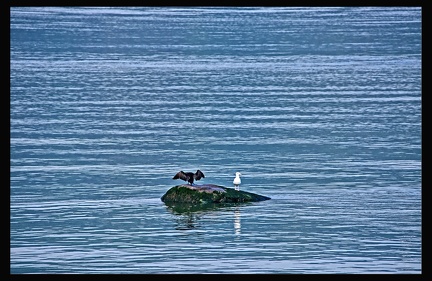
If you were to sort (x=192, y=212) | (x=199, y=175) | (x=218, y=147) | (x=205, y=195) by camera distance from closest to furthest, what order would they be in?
(x=192, y=212) < (x=205, y=195) < (x=199, y=175) < (x=218, y=147)

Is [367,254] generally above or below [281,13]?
below

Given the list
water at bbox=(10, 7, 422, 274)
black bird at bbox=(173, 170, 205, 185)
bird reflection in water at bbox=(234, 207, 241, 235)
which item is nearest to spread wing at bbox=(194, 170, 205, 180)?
black bird at bbox=(173, 170, 205, 185)

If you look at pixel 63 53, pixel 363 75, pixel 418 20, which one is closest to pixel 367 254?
pixel 363 75

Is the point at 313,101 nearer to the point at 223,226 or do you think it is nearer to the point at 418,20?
the point at 223,226

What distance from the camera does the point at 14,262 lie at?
23.3 m

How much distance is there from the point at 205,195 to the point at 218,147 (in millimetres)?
7107

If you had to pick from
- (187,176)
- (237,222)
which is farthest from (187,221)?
(187,176)

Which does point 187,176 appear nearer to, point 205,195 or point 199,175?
point 199,175

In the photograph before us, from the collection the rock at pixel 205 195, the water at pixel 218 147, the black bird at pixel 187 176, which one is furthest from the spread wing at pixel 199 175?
the water at pixel 218 147

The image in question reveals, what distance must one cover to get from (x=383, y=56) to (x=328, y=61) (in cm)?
251

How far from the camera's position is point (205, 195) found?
92.4ft

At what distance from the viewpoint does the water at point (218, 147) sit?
80.0 feet

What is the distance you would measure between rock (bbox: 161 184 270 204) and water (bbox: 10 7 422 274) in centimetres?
36

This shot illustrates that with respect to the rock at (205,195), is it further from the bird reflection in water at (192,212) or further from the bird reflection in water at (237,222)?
the bird reflection in water at (237,222)
